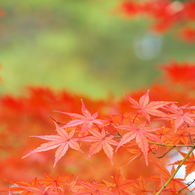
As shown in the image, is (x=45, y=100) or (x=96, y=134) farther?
(x=45, y=100)

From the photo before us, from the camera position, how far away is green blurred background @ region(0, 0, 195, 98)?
4.16 m

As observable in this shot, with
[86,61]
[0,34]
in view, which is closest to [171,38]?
[86,61]

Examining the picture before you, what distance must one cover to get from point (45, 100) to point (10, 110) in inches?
6.7

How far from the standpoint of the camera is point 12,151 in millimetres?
1444

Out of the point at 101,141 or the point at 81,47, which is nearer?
the point at 101,141

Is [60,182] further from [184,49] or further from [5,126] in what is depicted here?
[184,49]

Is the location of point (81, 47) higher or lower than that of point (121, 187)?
higher

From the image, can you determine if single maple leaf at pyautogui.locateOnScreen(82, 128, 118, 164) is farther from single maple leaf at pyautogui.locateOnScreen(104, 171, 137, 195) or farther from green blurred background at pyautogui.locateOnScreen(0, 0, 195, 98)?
green blurred background at pyautogui.locateOnScreen(0, 0, 195, 98)

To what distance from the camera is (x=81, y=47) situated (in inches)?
174

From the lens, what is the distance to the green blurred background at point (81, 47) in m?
4.16

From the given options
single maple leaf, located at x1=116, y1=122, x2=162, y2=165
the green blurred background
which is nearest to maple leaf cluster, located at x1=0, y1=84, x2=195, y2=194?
single maple leaf, located at x1=116, y1=122, x2=162, y2=165

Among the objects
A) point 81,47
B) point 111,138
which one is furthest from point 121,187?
point 81,47

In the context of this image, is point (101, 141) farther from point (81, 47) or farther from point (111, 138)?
point (81, 47)

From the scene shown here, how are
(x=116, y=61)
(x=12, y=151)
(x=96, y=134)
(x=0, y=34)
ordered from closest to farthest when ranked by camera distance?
(x=96, y=134) < (x=12, y=151) < (x=0, y=34) < (x=116, y=61)
